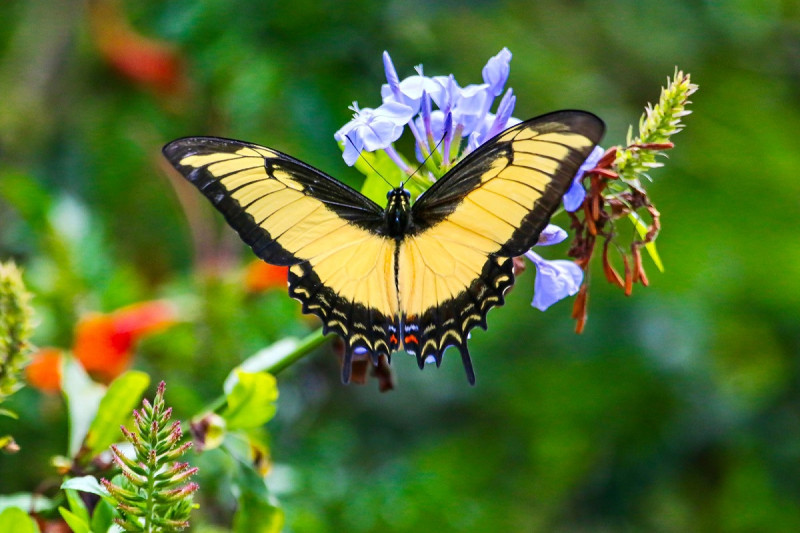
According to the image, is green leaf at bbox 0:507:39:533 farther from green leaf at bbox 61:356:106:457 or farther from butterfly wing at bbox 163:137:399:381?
butterfly wing at bbox 163:137:399:381

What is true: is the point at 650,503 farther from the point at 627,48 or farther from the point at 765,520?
the point at 627,48

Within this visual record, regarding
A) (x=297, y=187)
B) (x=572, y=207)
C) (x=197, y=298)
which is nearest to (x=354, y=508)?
(x=197, y=298)

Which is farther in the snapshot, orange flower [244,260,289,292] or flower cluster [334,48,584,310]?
orange flower [244,260,289,292]

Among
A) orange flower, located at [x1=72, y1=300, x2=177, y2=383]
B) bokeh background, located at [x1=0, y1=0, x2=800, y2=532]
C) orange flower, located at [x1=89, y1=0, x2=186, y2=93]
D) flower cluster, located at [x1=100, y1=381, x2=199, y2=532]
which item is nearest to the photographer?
flower cluster, located at [x1=100, y1=381, x2=199, y2=532]

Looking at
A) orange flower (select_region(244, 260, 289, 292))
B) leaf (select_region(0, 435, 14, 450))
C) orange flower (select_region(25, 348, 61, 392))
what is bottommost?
leaf (select_region(0, 435, 14, 450))

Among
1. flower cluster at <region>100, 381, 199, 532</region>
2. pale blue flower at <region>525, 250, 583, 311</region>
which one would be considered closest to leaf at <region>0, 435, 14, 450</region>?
flower cluster at <region>100, 381, 199, 532</region>

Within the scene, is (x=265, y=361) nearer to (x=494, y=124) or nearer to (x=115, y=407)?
(x=115, y=407)

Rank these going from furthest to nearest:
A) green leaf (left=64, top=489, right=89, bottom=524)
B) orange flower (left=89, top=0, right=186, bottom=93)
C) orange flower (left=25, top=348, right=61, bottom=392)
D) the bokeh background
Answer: orange flower (left=89, top=0, right=186, bottom=93)
the bokeh background
orange flower (left=25, top=348, right=61, bottom=392)
green leaf (left=64, top=489, right=89, bottom=524)
